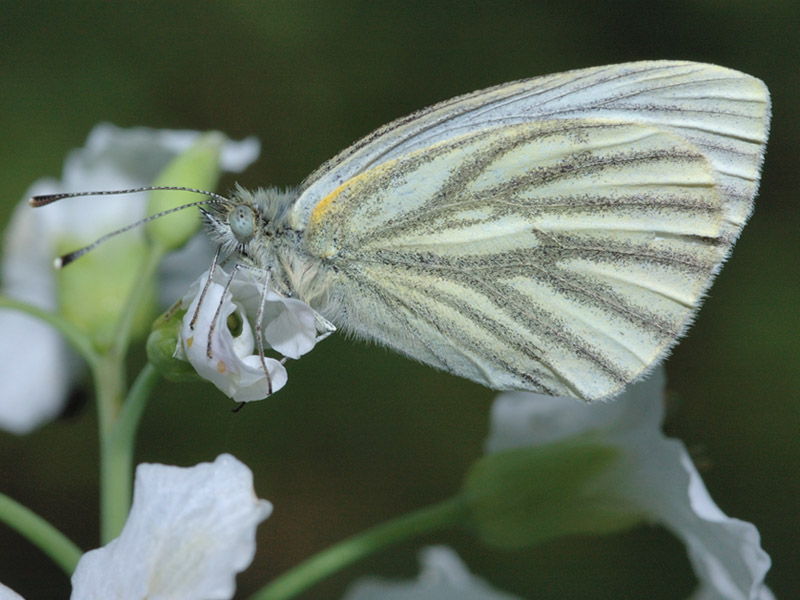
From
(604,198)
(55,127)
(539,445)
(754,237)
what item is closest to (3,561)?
(55,127)

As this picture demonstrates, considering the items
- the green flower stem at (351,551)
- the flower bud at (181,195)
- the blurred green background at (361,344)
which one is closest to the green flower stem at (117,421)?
the flower bud at (181,195)

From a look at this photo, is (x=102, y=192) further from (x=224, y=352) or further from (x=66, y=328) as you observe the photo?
(x=224, y=352)

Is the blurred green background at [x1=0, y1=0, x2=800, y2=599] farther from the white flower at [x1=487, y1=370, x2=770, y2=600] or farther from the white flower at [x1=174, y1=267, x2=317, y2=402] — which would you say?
the white flower at [x1=174, y1=267, x2=317, y2=402]

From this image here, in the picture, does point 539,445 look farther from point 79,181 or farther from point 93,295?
point 79,181

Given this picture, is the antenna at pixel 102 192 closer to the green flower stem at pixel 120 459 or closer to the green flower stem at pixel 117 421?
the green flower stem at pixel 117 421

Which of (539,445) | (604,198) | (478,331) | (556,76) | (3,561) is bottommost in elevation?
(3,561)
